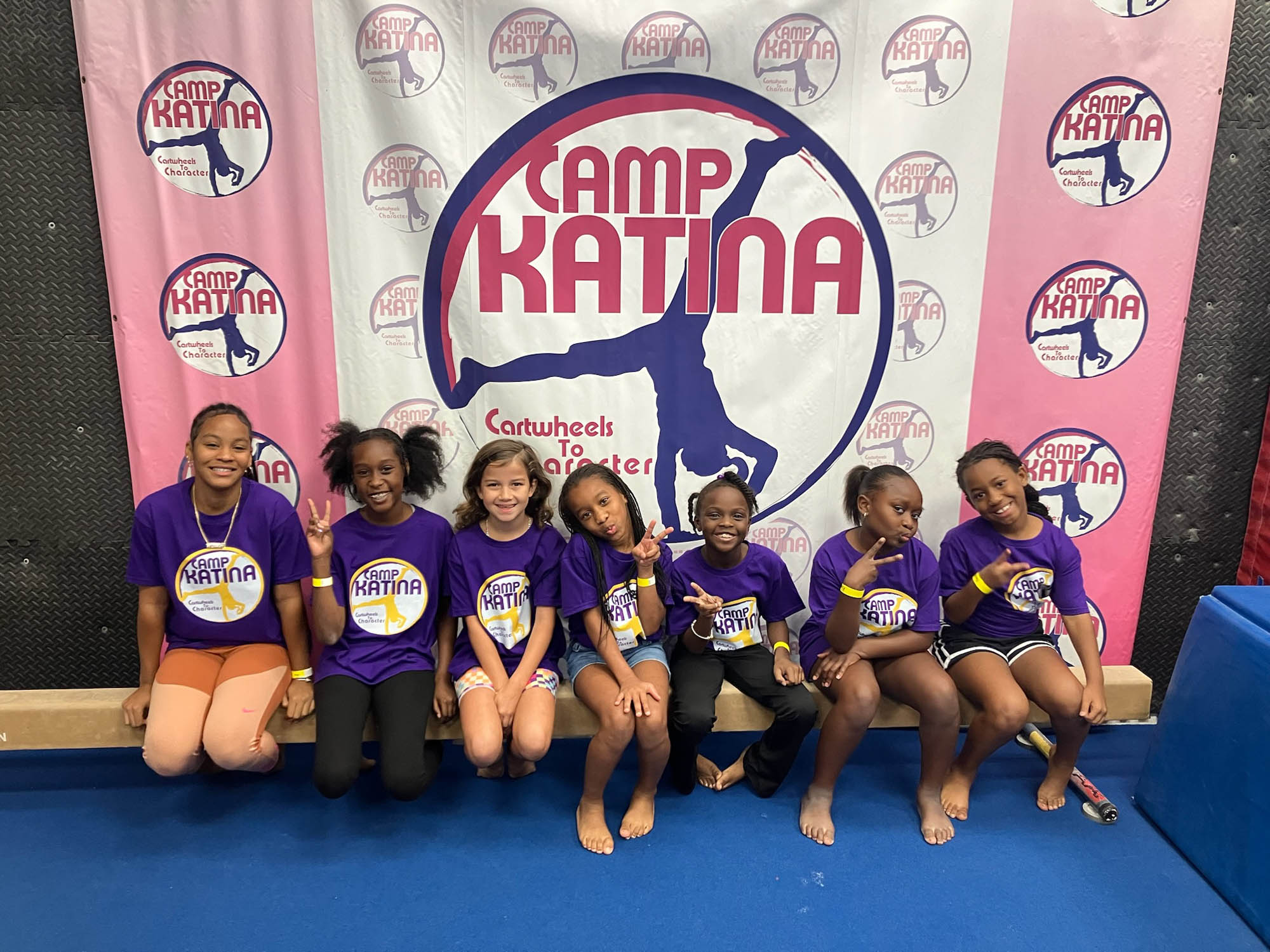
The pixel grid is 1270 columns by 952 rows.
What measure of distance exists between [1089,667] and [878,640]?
2.35ft

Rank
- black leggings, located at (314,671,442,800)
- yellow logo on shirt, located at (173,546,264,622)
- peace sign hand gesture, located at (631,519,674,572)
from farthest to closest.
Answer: yellow logo on shirt, located at (173,546,264,622), peace sign hand gesture, located at (631,519,674,572), black leggings, located at (314,671,442,800)

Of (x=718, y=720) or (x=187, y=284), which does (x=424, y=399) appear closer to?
(x=187, y=284)

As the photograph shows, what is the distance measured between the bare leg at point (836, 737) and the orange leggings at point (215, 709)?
1721 mm

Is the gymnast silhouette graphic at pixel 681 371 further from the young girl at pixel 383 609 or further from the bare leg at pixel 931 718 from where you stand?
the bare leg at pixel 931 718

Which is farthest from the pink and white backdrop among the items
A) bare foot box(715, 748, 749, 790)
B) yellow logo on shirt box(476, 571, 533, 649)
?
bare foot box(715, 748, 749, 790)

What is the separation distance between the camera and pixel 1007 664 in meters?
2.68

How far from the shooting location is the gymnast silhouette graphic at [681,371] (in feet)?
9.10

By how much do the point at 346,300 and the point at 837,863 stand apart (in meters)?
2.45

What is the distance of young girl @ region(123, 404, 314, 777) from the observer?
2.46 m

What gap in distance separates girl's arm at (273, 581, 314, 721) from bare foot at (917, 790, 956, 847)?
1.99 meters

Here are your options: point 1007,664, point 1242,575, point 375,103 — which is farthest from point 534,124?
point 1242,575

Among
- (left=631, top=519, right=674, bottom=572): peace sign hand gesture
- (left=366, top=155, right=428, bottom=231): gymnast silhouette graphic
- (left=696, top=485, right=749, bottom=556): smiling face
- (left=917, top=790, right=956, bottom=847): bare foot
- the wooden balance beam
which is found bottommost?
(left=917, top=790, right=956, bottom=847): bare foot

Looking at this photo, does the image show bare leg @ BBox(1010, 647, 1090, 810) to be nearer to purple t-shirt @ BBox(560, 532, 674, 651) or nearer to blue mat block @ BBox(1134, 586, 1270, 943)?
blue mat block @ BBox(1134, 586, 1270, 943)

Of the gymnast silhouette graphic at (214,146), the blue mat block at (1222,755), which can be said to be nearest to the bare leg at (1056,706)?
the blue mat block at (1222,755)
